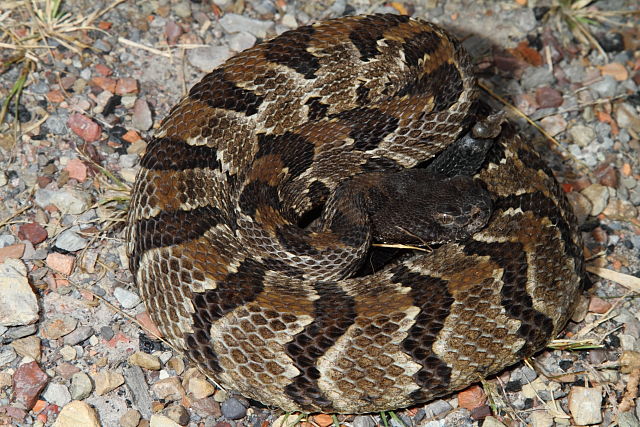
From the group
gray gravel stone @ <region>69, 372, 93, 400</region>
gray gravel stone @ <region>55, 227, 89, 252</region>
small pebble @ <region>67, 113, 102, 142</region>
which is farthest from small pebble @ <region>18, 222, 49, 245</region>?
gray gravel stone @ <region>69, 372, 93, 400</region>

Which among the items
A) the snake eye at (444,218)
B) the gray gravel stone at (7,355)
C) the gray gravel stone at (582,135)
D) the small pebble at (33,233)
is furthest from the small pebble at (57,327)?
the gray gravel stone at (582,135)

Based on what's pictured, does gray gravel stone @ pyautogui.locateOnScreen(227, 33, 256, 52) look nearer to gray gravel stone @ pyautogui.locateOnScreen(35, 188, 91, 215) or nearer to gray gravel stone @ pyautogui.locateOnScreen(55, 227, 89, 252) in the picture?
gray gravel stone @ pyautogui.locateOnScreen(35, 188, 91, 215)

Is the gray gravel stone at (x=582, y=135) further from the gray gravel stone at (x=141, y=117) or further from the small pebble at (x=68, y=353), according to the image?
the small pebble at (x=68, y=353)

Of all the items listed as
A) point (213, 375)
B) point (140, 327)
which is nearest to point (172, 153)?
point (140, 327)

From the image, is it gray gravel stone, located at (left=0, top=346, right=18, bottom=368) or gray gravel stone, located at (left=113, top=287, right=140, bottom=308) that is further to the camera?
gray gravel stone, located at (left=113, top=287, right=140, bottom=308)

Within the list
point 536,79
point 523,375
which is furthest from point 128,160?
point 536,79

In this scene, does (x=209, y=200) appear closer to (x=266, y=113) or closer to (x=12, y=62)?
(x=266, y=113)
